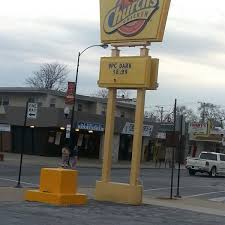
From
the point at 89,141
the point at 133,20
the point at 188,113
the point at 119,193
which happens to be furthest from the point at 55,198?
the point at 188,113

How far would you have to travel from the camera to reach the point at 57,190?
49.7ft

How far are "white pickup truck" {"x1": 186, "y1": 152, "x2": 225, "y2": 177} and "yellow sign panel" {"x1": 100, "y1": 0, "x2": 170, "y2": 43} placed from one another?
24.9 metres

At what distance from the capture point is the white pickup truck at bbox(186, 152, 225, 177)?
136ft

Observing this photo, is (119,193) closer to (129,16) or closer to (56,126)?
(129,16)

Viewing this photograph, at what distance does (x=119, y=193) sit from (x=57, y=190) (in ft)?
8.37

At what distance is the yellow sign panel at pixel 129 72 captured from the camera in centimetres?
1678

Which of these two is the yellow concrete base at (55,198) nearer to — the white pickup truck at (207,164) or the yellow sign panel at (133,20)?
the yellow sign panel at (133,20)

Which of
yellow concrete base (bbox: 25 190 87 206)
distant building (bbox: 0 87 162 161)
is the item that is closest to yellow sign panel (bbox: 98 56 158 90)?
yellow concrete base (bbox: 25 190 87 206)

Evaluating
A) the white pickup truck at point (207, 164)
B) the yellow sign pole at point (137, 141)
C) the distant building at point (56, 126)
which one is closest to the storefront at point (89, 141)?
the distant building at point (56, 126)

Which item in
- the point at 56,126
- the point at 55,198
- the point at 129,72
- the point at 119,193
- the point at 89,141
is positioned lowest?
the point at 55,198

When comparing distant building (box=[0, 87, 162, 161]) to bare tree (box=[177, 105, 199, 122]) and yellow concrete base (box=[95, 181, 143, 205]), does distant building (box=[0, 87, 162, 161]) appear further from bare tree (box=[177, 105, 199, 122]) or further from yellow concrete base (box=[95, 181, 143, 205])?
bare tree (box=[177, 105, 199, 122])

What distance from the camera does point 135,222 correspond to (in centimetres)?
1258

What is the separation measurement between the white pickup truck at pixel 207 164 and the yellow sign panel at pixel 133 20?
81.8 ft

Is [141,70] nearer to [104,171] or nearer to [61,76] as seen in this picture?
[104,171]
